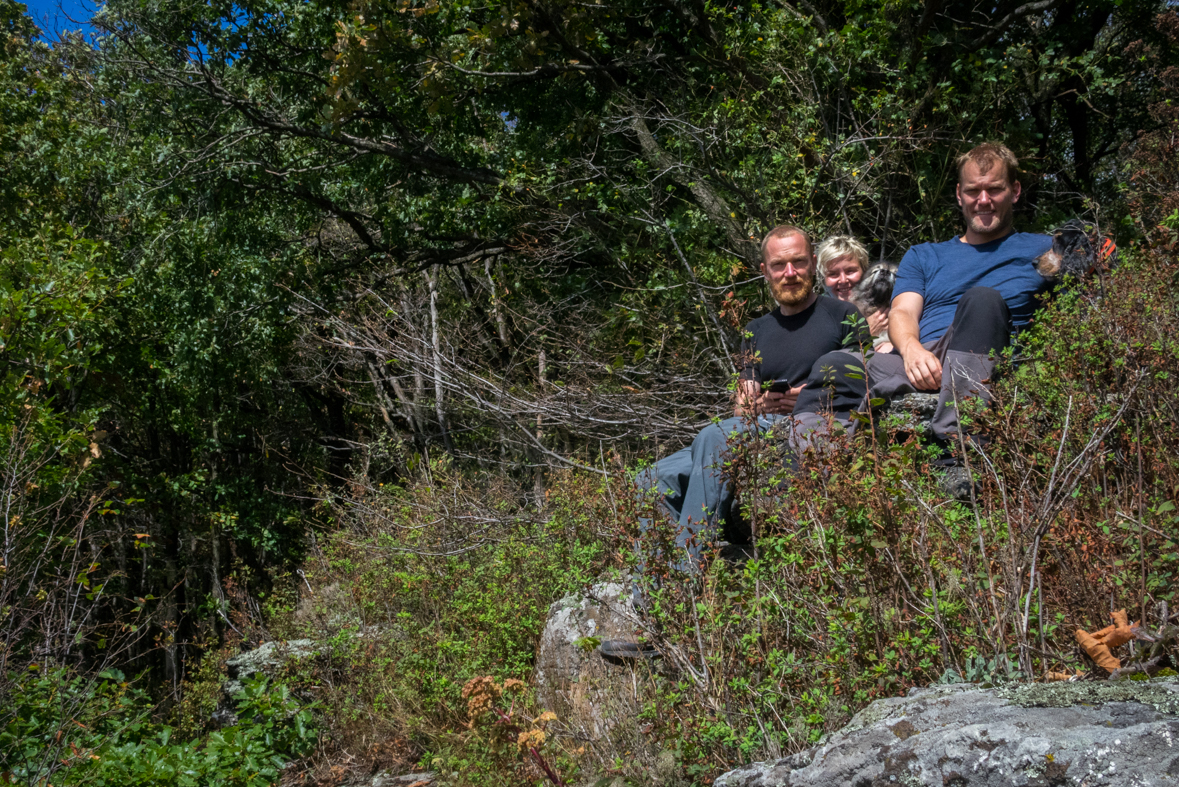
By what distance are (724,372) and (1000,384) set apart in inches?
136

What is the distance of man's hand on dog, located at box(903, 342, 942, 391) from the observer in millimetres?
3869

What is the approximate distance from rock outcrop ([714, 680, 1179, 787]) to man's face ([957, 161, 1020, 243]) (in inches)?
117

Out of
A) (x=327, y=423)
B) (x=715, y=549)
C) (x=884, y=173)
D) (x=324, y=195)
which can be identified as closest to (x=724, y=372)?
(x=884, y=173)

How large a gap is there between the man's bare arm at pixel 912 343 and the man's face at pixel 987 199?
0.44m

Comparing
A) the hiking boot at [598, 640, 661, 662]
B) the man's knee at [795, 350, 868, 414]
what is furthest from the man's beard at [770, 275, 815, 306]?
the hiking boot at [598, 640, 661, 662]

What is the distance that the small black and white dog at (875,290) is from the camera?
4637mm

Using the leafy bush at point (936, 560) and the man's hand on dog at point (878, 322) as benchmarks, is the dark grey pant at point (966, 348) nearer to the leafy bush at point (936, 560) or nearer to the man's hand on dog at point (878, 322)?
the leafy bush at point (936, 560)

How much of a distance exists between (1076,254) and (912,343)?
0.78 meters

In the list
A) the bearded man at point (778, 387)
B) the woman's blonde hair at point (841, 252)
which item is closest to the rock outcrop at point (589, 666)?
the bearded man at point (778, 387)

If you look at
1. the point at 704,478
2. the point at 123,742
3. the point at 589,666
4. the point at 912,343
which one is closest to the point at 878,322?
the point at 912,343

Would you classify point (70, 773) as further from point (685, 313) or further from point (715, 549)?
point (685, 313)

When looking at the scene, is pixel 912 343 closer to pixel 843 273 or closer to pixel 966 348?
pixel 966 348

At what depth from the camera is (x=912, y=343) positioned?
13.2 ft

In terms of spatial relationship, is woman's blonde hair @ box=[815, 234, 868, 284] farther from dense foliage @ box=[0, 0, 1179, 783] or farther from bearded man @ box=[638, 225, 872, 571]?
dense foliage @ box=[0, 0, 1179, 783]
